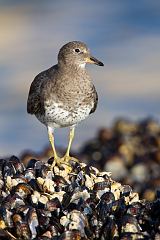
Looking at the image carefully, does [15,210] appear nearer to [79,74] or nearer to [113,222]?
[113,222]

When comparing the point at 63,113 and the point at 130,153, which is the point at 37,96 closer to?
the point at 63,113

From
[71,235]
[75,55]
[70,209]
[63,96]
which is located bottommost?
[71,235]

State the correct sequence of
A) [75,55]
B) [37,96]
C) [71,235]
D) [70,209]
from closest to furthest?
[71,235] → [70,209] → [37,96] → [75,55]

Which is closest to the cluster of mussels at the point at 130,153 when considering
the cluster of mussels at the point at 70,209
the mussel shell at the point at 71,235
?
the cluster of mussels at the point at 70,209

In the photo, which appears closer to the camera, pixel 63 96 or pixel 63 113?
pixel 63 113

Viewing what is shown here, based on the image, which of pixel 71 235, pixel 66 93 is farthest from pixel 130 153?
pixel 71 235

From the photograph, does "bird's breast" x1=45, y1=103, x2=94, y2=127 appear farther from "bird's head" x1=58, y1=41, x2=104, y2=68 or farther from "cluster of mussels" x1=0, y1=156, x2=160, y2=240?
"cluster of mussels" x1=0, y1=156, x2=160, y2=240

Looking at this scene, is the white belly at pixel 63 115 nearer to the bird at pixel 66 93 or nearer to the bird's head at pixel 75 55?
the bird at pixel 66 93
